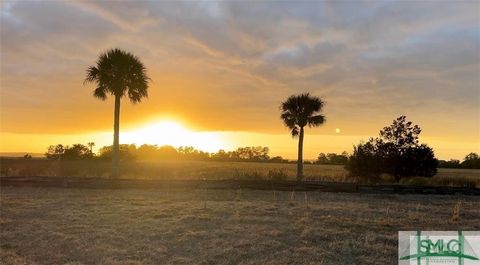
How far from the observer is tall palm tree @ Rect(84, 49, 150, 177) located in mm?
29672

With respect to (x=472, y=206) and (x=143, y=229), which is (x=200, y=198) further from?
(x=472, y=206)

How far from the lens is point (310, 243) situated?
8.84 metres

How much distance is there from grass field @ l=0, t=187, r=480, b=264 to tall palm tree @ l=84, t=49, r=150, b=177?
1330cm

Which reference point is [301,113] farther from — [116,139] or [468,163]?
[468,163]

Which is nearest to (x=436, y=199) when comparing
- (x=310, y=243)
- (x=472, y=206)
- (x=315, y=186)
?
(x=472, y=206)

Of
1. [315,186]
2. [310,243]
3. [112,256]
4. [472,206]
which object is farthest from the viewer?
[315,186]

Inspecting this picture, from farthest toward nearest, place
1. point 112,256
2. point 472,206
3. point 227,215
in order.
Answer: point 472,206
point 227,215
point 112,256

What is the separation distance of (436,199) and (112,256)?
1491 centimetres

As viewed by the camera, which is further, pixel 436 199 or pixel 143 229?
pixel 436 199

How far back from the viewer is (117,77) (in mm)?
29734
